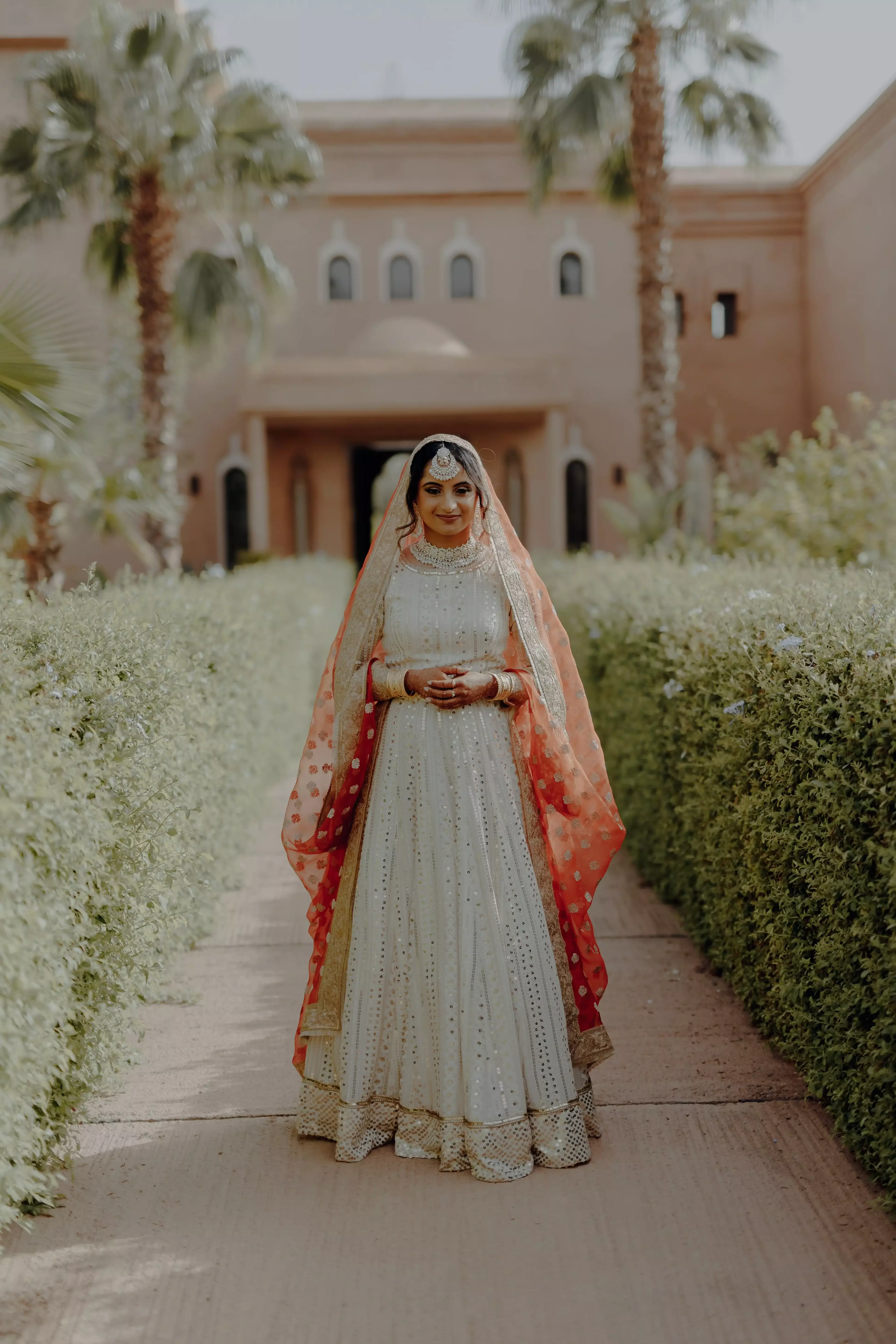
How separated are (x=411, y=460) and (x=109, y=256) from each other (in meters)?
12.8

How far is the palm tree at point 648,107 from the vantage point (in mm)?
14039

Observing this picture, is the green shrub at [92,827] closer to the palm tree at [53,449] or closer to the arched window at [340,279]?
the palm tree at [53,449]

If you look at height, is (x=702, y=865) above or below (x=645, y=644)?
below

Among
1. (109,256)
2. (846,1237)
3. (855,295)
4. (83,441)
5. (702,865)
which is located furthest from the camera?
(855,295)

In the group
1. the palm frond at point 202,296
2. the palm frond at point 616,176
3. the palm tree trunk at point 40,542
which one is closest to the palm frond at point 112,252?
the palm frond at point 202,296

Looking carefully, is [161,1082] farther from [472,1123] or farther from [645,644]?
[645,644]

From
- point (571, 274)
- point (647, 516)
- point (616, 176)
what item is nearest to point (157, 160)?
point (616, 176)

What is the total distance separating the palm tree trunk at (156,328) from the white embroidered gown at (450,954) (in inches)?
433

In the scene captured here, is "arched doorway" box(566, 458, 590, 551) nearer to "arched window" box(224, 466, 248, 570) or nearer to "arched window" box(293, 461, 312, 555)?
"arched window" box(293, 461, 312, 555)

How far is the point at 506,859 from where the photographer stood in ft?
11.3

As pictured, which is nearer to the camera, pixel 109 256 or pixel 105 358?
pixel 109 256

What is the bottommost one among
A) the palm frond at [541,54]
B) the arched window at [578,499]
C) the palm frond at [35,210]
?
the arched window at [578,499]

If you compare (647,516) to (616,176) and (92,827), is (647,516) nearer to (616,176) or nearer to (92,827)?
(616,176)

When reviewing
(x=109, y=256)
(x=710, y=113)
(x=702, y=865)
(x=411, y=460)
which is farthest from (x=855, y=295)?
(x=411, y=460)
